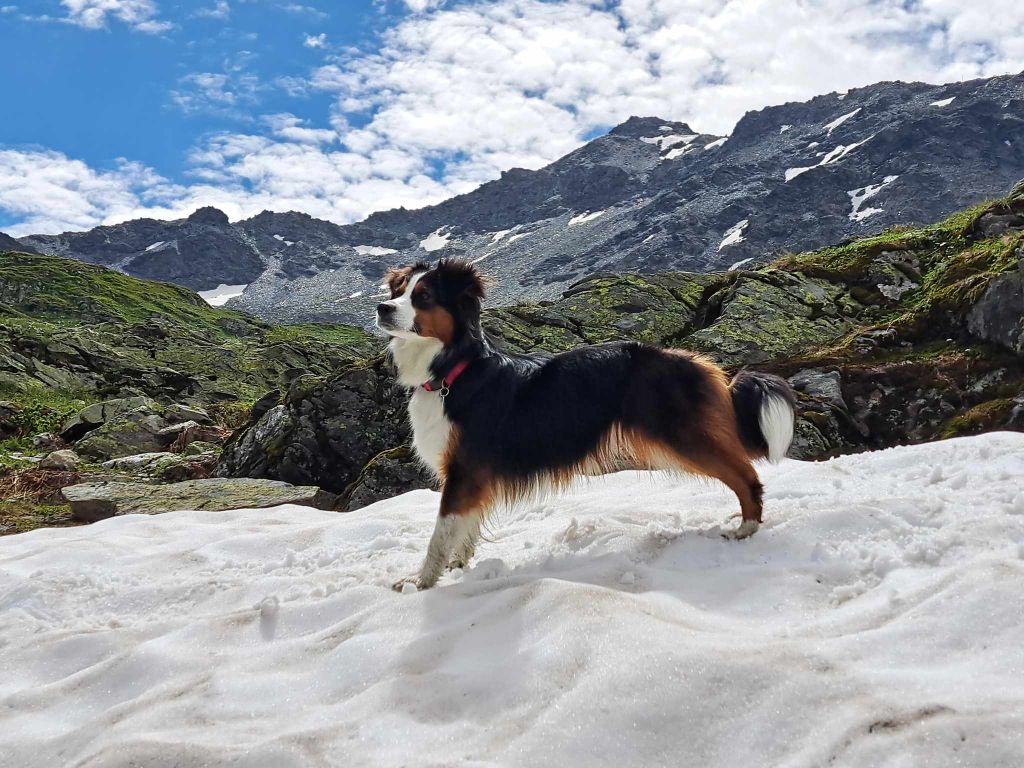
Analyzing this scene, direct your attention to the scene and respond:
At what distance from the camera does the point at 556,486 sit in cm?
561

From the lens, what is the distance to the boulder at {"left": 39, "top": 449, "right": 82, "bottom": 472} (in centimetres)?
1170

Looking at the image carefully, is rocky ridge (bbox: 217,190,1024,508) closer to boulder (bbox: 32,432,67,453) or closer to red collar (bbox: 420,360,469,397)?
red collar (bbox: 420,360,469,397)

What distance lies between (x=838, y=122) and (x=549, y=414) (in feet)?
723

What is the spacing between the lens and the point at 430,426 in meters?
5.60

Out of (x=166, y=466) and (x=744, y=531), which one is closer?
(x=744, y=531)

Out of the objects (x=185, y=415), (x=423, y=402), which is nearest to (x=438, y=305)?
(x=423, y=402)

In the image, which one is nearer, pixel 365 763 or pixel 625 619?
pixel 365 763

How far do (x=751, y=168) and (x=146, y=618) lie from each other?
201m

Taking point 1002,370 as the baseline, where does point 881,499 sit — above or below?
below

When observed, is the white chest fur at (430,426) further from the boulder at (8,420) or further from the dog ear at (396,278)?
the boulder at (8,420)

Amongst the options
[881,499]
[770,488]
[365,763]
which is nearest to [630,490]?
[770,488]

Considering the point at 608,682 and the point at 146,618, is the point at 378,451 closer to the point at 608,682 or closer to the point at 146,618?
the point at 146,618

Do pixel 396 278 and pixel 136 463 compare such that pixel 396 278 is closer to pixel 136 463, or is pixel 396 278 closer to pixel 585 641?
pixel 585 641

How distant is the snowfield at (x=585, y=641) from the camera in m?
2.70
